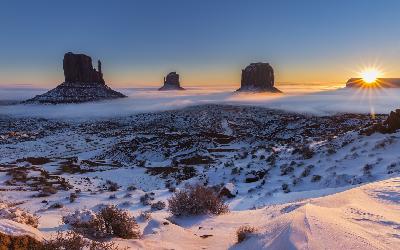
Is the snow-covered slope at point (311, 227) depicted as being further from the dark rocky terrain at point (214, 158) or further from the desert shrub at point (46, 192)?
the desert shrub at point (46, 192)

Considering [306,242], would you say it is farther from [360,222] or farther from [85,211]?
[85,211]

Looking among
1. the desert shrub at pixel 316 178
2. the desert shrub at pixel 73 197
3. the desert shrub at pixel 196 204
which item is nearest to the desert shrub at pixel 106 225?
the desert shrub at pixel 196 204

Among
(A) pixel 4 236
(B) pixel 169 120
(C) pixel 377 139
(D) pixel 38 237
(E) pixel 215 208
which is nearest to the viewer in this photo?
(A) pixel 4 236

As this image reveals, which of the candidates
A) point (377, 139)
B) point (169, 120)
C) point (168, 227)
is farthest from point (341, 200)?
point (169, 120)

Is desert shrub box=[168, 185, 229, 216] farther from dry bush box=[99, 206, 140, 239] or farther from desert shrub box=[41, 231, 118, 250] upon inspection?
desert shrub box=[41, 231, 118, 250]

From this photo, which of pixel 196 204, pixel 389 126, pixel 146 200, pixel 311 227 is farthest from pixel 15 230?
pixel 389 126

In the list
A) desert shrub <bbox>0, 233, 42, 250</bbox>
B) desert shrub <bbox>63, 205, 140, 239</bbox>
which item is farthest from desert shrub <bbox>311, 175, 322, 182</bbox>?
desert shrub <bbox>0, 233, 42, 250</bbox>

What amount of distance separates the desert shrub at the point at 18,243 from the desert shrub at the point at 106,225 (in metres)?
1.98

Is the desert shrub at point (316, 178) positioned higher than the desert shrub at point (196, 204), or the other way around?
the desert shrub at point (196, 204)

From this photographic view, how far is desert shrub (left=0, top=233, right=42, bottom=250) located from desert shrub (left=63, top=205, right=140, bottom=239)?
1.98m

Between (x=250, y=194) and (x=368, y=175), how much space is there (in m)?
5.27

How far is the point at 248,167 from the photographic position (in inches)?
1046

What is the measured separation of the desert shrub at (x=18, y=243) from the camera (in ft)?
19.3

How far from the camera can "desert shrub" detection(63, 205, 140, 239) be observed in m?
8.35
